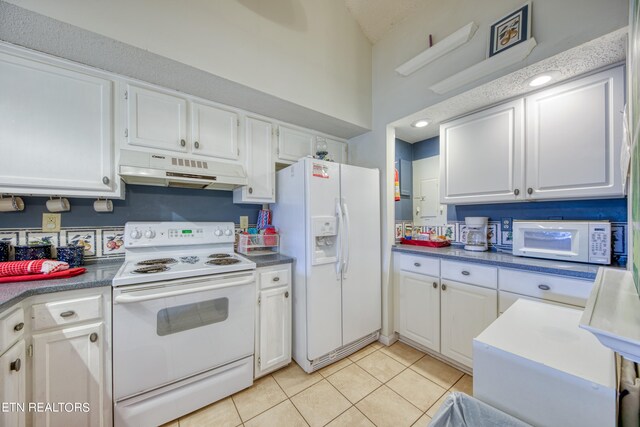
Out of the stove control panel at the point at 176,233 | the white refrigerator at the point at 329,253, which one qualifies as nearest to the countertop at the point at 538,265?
the white refrigerator at the point at 329,253

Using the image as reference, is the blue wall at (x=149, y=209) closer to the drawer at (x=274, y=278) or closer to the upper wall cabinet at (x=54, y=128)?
the upper wall cabinet at (x=54, y=128)

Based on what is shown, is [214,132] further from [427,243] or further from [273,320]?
[427,243]

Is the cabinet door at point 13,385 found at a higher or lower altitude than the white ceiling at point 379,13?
lower

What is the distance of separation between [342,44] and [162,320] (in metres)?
2.69

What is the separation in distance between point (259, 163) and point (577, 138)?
2328 millimetres

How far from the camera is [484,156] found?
6.69 feet

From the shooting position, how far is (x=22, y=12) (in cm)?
113

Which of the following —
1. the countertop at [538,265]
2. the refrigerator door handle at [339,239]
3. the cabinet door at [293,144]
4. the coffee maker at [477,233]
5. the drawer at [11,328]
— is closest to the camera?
the drawer at [11,328]

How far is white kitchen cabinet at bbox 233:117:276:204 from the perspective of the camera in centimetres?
209

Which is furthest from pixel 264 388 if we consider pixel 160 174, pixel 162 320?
pixel 160 174

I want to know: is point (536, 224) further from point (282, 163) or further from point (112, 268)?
point (112, 268)

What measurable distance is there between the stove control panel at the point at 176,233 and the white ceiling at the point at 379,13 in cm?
240

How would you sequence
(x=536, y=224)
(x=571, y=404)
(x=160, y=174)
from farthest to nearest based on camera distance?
(x=536, y=224) < (x=160, y=174) < (x=571, y=404)

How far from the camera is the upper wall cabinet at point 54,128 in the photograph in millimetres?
1326
